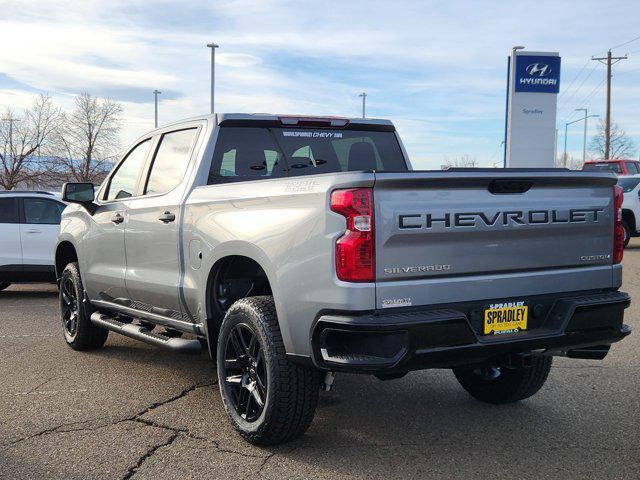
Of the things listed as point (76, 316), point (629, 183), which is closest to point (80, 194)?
point (76, 316)

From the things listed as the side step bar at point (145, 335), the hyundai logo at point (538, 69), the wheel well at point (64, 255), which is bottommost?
the side step bar at point (145, 335)

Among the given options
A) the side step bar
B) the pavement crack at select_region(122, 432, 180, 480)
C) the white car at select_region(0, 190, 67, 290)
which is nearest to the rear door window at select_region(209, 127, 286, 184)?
the side step bar

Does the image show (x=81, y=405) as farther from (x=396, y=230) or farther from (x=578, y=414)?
(x=578, y=414)

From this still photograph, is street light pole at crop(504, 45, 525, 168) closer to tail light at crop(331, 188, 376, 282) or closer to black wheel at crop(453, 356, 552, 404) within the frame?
black wheel at crop(453, 356, 552, 404)

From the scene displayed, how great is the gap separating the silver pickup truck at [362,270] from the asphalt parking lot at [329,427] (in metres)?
0.27

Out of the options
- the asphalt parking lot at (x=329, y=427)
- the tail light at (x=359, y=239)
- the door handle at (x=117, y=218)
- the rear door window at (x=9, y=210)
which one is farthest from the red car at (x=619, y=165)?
the tail light at (x=359, y=239)

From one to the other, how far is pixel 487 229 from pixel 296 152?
217 cm

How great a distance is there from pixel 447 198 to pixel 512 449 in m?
1.57

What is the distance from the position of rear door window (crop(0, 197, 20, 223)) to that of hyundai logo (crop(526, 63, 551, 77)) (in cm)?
1560

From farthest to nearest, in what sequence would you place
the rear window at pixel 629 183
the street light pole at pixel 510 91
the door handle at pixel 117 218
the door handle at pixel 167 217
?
1. the street light pole at pixel 510 91
2. the rear window at pixel 629 183
3. the door handle at pixel 117 218
4. the door handle at pixel 167 217

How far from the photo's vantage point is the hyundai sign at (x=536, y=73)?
21.8 metres

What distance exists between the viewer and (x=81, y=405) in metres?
5.27

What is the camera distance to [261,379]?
4.40 metres

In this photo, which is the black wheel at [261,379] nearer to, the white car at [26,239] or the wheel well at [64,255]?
the wheel well at [64,255]
